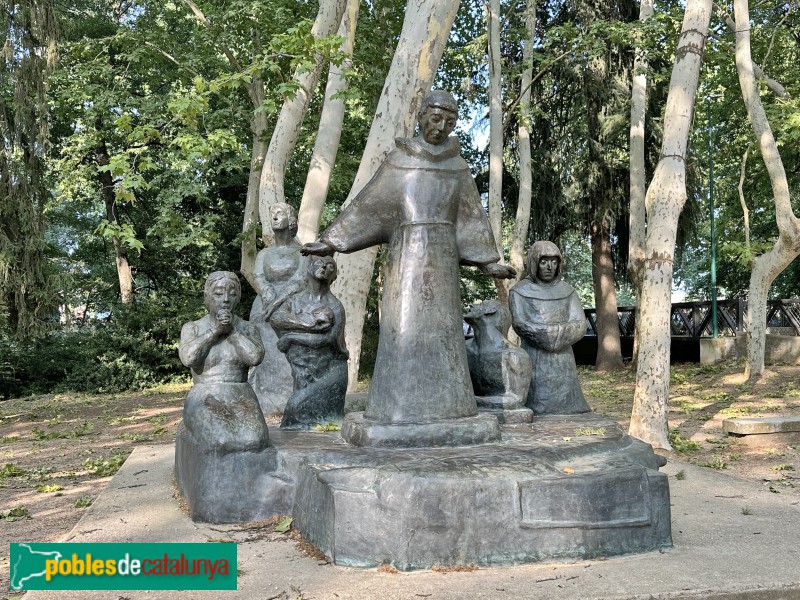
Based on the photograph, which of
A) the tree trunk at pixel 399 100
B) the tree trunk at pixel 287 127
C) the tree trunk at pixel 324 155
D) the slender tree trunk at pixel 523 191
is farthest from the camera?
the slender tree trunk at pixel 523 191

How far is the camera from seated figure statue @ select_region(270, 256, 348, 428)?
20.6ft

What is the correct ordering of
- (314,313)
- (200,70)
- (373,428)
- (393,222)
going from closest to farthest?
(373,428) < (393,222) < (314,313) < (200,70)

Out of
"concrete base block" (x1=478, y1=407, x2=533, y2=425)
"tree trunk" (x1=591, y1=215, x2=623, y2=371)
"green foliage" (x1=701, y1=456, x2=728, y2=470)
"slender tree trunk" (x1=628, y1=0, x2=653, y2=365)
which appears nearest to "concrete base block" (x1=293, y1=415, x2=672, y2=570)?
"concrete base block" (x1=478, y1=407, x2=533, y2=425)

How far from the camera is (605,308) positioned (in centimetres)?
2062

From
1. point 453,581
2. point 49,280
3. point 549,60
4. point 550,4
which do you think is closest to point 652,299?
point 453,581

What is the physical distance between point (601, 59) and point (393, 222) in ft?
55.1

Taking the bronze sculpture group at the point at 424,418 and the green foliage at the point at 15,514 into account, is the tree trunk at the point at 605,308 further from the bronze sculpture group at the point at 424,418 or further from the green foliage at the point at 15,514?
the green foliage at the point at 15,514

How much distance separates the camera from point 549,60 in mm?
16484

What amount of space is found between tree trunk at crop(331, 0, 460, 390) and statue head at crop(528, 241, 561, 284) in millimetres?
3934

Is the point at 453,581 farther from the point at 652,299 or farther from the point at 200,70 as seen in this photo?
the point at 200,70

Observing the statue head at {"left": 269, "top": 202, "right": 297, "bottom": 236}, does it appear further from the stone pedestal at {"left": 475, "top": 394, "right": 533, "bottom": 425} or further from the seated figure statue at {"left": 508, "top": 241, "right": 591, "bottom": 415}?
the stone pedestal at {"left": 475, "top": 394, "right": 533, "bottom": 425}

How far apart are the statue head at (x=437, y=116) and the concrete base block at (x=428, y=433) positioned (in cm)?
181

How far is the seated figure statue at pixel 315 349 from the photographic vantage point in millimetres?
6285

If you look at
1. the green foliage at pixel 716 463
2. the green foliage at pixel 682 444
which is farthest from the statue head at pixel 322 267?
the green foliage at pixel 682 444
